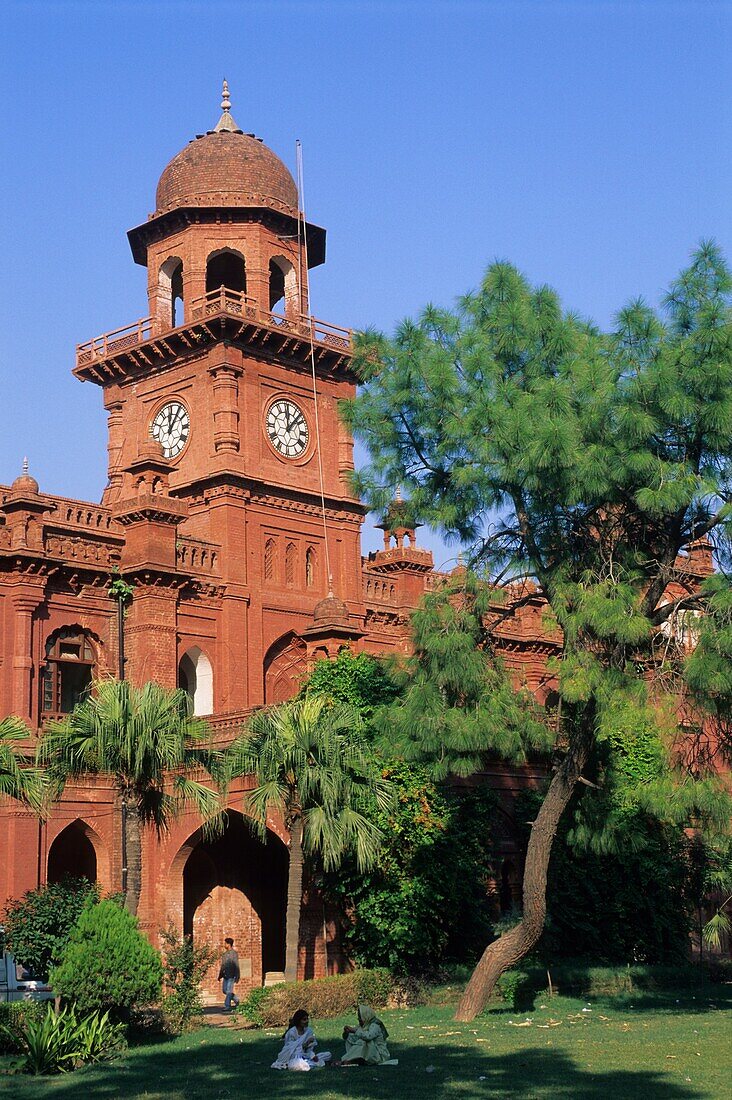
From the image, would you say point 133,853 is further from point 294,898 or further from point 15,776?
point 294,898

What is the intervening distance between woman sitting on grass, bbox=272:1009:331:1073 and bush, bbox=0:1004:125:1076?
2.89 metres

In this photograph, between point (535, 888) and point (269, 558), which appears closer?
point (535, 888)

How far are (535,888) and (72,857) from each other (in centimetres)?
1810

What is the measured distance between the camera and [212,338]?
46875 mm

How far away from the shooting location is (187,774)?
37188 mm

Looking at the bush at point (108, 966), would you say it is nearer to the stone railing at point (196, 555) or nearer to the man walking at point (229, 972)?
the man walking at point (229, 972)

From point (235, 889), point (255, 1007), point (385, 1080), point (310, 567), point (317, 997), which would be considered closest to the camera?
point (385, 1080)

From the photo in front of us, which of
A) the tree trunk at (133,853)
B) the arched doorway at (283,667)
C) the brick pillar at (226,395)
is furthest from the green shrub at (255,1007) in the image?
the brick pillar at (226,395)

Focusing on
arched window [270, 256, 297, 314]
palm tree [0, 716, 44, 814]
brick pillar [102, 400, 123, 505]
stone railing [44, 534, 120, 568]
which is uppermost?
arched window [270, 256, 297, 314]

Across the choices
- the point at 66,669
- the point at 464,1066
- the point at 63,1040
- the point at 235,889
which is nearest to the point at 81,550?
the point at 66,669

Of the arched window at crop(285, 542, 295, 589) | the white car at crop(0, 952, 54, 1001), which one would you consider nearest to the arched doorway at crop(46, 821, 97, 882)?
the white car at crop(0, 952, 54, 1001)

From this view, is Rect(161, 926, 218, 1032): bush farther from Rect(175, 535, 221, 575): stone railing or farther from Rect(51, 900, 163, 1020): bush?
Rect(175, 535, 221, 575): stone railing

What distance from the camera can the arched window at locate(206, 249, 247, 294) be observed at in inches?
2007

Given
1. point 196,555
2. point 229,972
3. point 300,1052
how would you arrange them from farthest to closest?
point 196,555 < point 229,972 < point 300,1052
